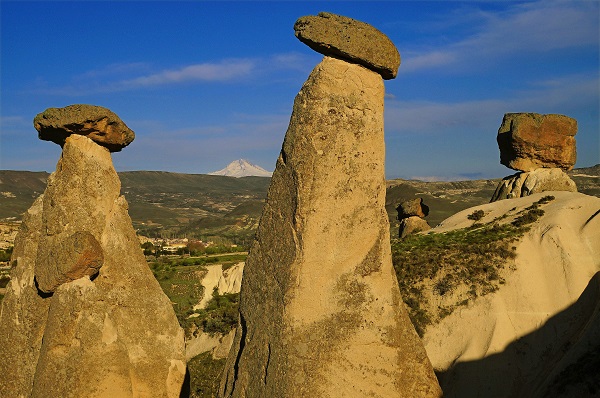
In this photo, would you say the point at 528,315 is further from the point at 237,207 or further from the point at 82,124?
the point at 237,207

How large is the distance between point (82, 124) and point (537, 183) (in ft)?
62.8

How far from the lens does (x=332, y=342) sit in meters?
7.33

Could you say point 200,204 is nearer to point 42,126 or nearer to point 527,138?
point 527,138

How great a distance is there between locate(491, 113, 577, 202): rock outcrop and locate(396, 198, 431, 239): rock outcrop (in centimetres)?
424

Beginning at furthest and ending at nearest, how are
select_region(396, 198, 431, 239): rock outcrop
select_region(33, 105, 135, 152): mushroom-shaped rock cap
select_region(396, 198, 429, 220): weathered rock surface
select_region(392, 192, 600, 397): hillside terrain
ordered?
select_region(396, 198, 429, 220): weathered rock surface < select_region(396, 198, 431, 239): rock outcrop < select_region(392, 192, 600, 397): hillside terrain < select_region(33, 105, 135, 152): mushroom-shaped rock cap

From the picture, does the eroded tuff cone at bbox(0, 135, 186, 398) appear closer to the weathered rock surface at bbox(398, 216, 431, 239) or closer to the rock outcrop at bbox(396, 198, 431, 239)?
the weathered rock surface at bbox(398, 216, 431, 239)

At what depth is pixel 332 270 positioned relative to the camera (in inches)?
295

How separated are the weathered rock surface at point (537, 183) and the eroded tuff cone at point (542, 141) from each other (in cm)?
36

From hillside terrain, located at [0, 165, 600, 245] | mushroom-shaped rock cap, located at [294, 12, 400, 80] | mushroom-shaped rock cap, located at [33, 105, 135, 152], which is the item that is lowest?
hillside terrain, located at [0, 165, 600, 245]

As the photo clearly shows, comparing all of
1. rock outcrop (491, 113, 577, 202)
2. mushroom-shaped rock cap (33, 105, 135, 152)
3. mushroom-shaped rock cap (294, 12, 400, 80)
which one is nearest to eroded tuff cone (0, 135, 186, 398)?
mushroom-shaped rock cap (33, 105, 135, 152)

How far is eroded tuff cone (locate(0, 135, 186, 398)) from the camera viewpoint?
9250 millimetres

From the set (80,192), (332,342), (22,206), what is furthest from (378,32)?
(22,206)

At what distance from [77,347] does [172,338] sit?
1.51 m

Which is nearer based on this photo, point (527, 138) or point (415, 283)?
point (415, 283)
